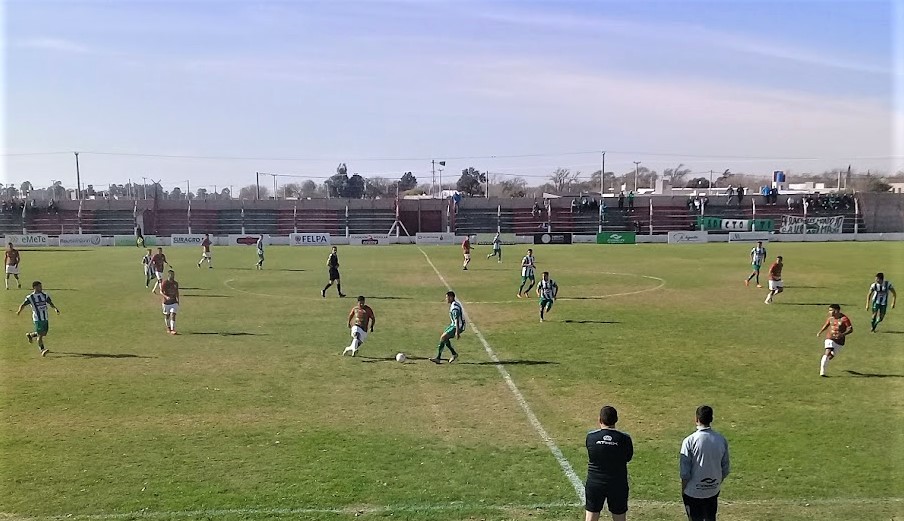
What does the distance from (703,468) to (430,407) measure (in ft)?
24.4

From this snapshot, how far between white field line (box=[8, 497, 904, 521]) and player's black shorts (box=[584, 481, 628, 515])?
1793 mm

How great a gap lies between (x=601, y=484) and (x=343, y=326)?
16.6 m

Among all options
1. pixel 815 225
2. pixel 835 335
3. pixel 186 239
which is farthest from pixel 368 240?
pixel 835 335

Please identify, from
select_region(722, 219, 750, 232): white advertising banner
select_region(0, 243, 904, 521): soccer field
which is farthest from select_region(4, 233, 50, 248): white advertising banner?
select_region(722, 219, 750, 232): white advertising banner

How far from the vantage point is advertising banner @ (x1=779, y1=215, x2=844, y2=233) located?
7162 centimetres

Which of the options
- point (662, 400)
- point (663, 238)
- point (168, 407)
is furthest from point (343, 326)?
point (663, 238)

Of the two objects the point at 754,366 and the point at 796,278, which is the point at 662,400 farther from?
the point at 796,278

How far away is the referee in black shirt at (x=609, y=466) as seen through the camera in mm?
8047

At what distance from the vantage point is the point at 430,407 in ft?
48.2

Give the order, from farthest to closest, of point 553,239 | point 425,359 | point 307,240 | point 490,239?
point 490,239, point 553,239, point 307,240, point 425,359

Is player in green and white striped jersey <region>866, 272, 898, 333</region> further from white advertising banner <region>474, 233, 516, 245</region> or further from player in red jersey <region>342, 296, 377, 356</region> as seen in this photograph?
white advertising banner <region>474, 233, 516, 245</region>

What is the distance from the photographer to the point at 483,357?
19.2 m

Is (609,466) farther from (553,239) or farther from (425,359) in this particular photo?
(553,239)

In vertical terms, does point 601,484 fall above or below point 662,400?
above
